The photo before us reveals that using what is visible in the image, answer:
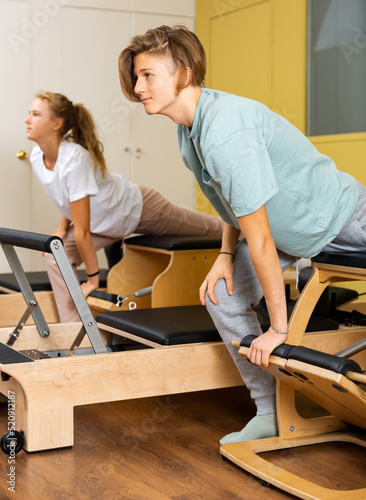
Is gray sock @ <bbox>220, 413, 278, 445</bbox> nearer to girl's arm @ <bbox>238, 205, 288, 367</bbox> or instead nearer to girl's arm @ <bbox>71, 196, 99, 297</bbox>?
girl's arm @ <bbox>238, 205, 288, 367</bbox>

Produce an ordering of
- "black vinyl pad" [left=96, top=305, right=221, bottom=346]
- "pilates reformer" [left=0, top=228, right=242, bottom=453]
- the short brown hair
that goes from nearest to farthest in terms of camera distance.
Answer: the short brown hair
"pilates reformer" [left=0, top=228, right=242, bottom=453]
"black vinyl pad" [left=96, top=305, right=221, bottom=346]

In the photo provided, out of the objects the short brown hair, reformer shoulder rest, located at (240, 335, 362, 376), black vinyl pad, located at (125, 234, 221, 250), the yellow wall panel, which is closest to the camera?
reformer shoulder rest, located at (240, 335, 362, 376)

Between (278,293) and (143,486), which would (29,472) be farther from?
(278,293)

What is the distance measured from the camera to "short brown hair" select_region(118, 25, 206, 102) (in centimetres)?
173

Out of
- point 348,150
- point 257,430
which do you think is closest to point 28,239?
point 257,430

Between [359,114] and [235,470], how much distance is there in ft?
7.94

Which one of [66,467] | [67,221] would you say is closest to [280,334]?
[66,467]

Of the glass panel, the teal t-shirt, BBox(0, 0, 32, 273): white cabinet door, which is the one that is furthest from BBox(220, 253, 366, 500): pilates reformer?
BBox(0, 0, 32, 273): white cabinet door

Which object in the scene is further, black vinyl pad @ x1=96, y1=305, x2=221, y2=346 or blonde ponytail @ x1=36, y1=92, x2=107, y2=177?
blonde ponytail @ x1=36, y1=92, x2=107, y2=177

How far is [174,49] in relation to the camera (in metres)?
1.73

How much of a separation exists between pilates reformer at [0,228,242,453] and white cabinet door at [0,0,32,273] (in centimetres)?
225

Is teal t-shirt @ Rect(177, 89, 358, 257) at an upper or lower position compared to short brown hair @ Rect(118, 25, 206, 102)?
lower

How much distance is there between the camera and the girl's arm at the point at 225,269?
6.16 ft

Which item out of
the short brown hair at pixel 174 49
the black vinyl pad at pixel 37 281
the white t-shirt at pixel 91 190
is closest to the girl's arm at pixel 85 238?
the white t-shirt at pixel 91 190
